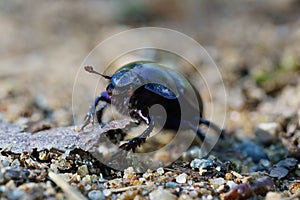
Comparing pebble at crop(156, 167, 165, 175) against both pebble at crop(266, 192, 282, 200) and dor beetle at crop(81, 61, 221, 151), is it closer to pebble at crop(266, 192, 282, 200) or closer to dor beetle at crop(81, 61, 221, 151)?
dor beetle at crop(81, 61, 221, 151)

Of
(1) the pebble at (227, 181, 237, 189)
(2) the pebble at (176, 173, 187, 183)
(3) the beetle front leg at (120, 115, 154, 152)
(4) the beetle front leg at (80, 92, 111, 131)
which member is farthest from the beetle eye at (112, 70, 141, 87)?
(1) the pebble at (227, 181, 237, 189)

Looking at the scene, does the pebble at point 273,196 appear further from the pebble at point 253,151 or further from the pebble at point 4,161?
the pebble at point 4,161

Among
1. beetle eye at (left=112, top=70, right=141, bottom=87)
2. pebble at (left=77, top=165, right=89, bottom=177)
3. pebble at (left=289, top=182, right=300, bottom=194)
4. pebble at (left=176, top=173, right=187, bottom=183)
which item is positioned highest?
beetle eye at (left=112, top=70, right=141, bottom=87)

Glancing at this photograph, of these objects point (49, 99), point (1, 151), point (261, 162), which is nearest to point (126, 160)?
point (1, 151)

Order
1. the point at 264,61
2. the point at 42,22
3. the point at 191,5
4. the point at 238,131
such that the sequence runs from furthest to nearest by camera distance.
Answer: the point at 191,5, the point at 42,22, the point at 264,61, the point at 238,131

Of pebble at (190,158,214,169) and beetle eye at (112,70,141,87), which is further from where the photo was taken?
beetle eye at (112,70,141,87)

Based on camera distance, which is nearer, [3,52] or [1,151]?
[1,151]

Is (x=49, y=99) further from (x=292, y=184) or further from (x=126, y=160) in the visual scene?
(x=292, y=184)
